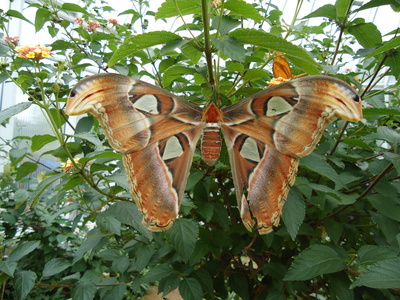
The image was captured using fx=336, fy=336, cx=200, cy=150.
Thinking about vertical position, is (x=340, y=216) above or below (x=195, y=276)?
above

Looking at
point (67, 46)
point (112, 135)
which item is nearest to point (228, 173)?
point (112, 135)

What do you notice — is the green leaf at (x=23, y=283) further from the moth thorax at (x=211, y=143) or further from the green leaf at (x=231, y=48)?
the green leaf at (x=231, y=48)

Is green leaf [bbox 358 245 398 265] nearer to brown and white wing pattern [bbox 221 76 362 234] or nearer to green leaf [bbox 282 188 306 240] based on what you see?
green leaf [bbox 282 188 306 240]

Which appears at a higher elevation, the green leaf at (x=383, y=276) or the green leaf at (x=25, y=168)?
the green leaf at (x=25, y=168)

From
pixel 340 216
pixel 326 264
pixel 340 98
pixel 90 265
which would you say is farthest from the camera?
pixel 90 265

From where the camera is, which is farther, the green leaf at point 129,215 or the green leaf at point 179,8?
the green leaf at point 129,215

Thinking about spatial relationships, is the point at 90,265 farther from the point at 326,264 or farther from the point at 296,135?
the point at 296,135

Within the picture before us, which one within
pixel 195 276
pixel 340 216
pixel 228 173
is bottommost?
pixel 195 276

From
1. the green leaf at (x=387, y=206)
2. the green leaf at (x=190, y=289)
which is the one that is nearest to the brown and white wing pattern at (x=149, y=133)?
the green leaf at (x=190, y=289)
